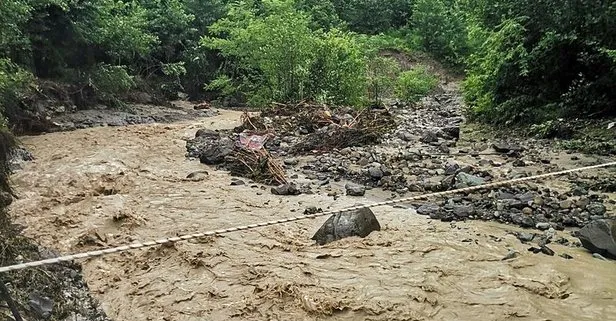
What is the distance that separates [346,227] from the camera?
566 centimetres

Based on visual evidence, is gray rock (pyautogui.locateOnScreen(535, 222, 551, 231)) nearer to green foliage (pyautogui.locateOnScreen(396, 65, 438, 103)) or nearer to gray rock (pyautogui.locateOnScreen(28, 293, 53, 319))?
gray rock (pyautogui.locateOnScreen(28, 293, 53, 319))

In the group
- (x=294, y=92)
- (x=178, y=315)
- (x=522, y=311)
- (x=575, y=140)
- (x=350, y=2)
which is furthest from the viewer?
(x=350, y=2)

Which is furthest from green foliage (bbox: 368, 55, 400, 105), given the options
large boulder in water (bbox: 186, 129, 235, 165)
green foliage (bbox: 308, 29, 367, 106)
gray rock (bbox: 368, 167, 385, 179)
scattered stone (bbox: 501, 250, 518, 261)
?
scattered stone (bbox: 501, 250, 518, 261)

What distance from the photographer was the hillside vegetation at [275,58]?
11.1 m

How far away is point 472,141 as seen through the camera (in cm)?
1138

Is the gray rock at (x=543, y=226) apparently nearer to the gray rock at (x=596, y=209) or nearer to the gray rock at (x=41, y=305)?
the gray rock at (x=596, y=209)

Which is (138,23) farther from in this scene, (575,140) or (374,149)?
(575,140)

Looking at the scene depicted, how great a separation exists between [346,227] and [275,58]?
11373mm

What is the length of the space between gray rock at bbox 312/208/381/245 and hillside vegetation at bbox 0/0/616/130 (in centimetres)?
613

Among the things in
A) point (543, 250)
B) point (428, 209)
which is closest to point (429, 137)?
point (428, 209)

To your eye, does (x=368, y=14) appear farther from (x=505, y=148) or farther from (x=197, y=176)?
(x=197, y=176)

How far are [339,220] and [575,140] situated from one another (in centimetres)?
595

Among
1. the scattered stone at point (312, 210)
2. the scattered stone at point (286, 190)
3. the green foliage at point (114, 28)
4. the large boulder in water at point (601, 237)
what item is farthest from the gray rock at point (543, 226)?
the green foliage at point (114, 28)

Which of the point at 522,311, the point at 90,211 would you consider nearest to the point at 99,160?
the point at 90,211
